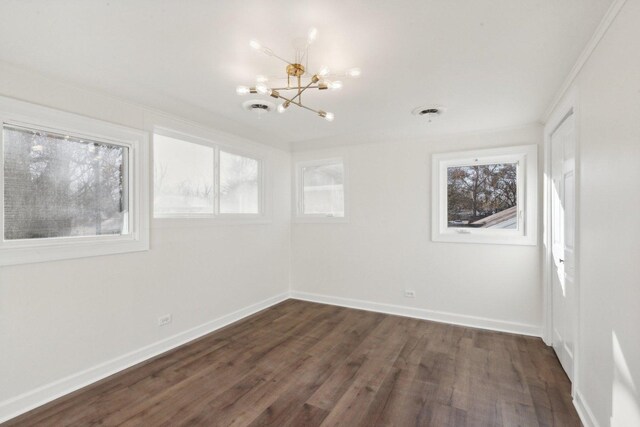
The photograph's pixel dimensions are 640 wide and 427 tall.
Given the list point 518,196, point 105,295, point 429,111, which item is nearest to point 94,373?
point 105,295

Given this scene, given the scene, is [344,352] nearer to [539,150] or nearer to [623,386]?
[623,386]

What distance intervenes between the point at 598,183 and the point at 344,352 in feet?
7.88

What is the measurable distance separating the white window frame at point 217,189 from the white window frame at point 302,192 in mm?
627

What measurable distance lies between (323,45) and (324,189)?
285 cm

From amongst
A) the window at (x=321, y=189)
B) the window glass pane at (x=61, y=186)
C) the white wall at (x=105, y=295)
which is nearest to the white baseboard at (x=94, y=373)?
the white wall at (x=105, y=295)

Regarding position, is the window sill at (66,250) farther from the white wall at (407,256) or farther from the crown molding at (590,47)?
the crown molding at (590,47)

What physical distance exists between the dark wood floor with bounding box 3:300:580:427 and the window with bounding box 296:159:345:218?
1.82 meters

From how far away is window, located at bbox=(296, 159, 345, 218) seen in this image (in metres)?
4.54

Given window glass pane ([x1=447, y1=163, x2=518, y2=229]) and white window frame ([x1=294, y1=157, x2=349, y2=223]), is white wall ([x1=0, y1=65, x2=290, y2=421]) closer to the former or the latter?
white window frame ([x1=294, y1=157, x2=349, y2=223])

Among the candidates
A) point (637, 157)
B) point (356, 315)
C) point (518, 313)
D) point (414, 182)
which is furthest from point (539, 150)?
point (356, 315)

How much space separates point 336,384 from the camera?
2439 millimetres

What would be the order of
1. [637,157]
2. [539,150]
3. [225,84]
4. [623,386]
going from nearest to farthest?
[637,157]
[623,386]
[225,84]
[539,150]

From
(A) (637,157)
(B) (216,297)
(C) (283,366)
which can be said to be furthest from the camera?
(B) (216,297)

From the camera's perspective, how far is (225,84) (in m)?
2.49
